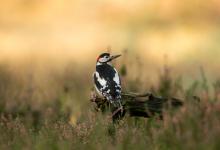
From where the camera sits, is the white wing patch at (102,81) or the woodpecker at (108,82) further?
the white wing patch at (102,81)

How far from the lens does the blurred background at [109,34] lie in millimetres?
24562

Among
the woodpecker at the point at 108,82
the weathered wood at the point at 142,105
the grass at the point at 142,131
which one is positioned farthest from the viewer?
the woodpecker at the point at 108,82

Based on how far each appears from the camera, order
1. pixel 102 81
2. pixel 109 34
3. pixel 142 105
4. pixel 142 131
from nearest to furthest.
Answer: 1. pixel 142 131
2. pixel 142 105
3. pixel 102 81
4. pixel 109 34

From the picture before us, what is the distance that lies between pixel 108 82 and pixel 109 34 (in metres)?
13.9

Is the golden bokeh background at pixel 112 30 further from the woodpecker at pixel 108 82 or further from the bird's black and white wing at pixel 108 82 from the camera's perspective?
the bird's black and white wing at pixel 108 82

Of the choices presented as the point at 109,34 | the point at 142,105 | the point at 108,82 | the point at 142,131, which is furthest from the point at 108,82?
the point at 109,34

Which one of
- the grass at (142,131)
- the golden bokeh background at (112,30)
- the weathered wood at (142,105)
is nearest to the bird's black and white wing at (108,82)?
the weathered wood at (142,105)

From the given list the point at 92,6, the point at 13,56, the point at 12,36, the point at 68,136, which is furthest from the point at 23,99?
the point at 92,6

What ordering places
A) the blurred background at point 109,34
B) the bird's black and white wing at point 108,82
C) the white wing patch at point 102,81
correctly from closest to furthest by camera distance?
the bird's black and white wing at point 108,82
the white wing patch at point 102,81
the blurred background at point 109,34

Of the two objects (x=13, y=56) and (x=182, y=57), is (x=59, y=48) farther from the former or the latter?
(x=182, y=57)

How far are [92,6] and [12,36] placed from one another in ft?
9.80

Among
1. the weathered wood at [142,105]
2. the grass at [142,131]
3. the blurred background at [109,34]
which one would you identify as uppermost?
the blurred background at [109,34]

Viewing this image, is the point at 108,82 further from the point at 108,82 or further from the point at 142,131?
the point at 142,131

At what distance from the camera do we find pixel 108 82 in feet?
46.2
